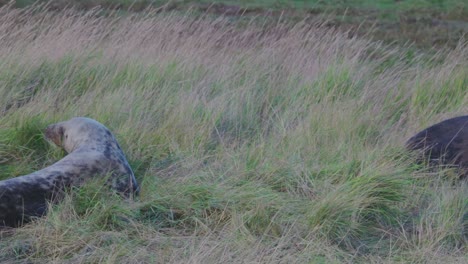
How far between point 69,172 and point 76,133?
0.69 m

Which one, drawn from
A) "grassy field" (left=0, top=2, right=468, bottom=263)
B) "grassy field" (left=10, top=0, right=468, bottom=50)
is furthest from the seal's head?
"grassy field" (left=10, top=0, right=468, bottom=50)

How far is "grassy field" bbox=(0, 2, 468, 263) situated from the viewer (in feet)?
13.8

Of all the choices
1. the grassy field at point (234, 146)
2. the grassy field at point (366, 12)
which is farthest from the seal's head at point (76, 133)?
the grassy field at point (366, 12)

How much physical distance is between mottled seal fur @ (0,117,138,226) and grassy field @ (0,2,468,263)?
0.11 m

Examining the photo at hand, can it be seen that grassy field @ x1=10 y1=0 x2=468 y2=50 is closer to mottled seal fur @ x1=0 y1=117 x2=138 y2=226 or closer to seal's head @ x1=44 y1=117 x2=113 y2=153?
seal's head @ x1=44 y1=117 x2=113 y2=153

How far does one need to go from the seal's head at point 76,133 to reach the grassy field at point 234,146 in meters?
0.11

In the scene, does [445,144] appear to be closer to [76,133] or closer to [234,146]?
[234,146]

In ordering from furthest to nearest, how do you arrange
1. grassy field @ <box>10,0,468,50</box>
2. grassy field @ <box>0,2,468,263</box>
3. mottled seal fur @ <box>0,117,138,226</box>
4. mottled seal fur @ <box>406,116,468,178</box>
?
grassy field @ <box>10,0,468,50</box>
mottled seal fur @ <box>406,116,468,178</box>
mottled seal fur @ <box>0,117,138,226</box>
grassy field @ <box>0,2,468,263</box>

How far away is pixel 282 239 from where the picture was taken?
417 cm

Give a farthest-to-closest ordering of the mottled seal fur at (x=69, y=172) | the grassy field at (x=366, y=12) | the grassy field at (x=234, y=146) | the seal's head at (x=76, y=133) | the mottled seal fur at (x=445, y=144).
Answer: the grassy field at (x=366, y=12) → the mottled seal fur at (x=445, y=144) → the seal's head at (x=76, y=133) → the mottled seal fur at (x=69, y=172) → the grassy field at (x=234, y=146)

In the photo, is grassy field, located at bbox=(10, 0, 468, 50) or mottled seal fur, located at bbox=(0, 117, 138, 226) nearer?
mottled seal fur, located at bbox=(0, 117, 138, 226)

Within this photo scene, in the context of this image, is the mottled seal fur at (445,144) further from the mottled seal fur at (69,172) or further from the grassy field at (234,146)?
the mottled seal fur at (69,172)

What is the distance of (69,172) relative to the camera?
186 inches

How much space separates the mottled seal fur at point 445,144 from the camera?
540 centimetres
